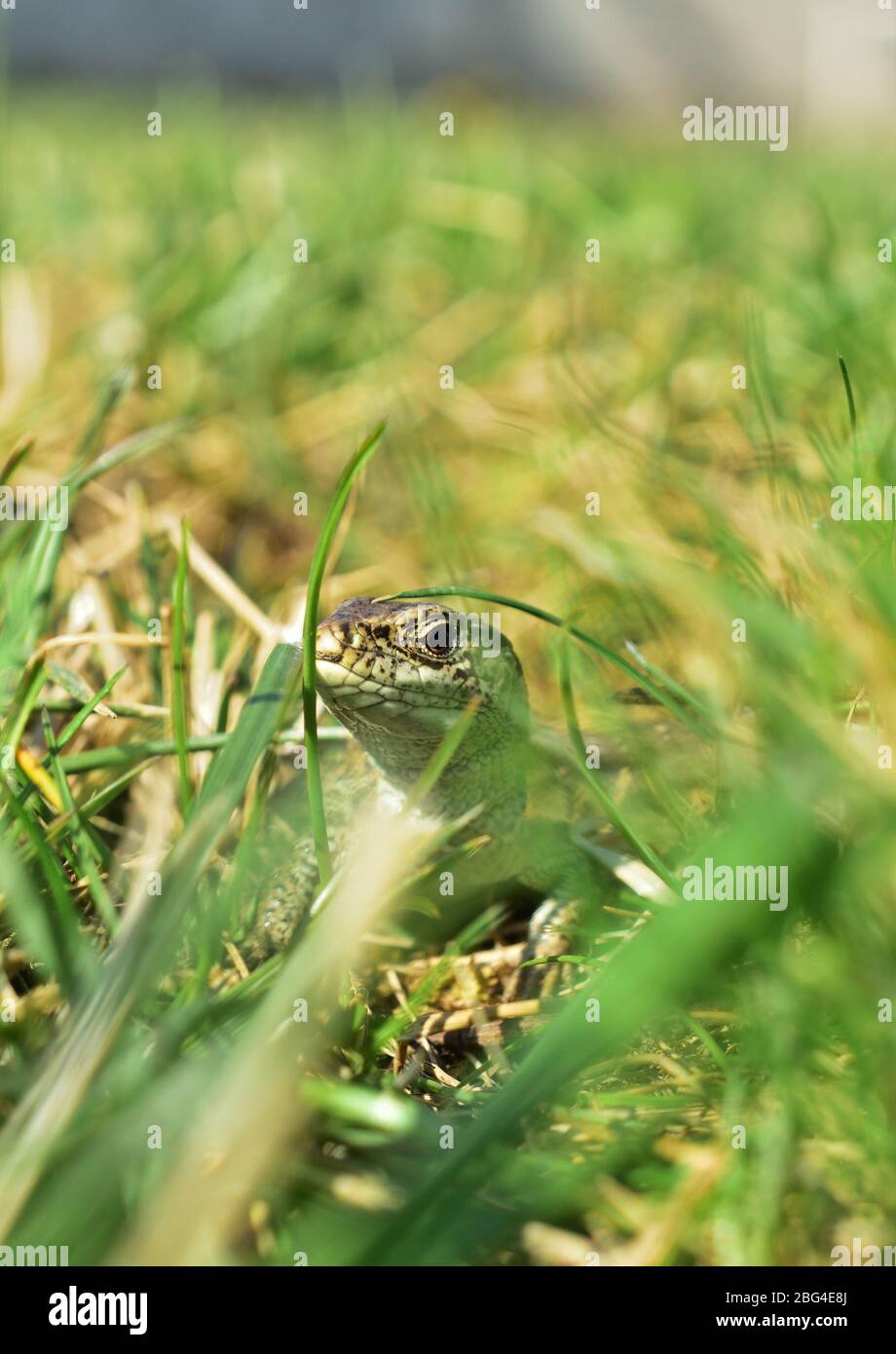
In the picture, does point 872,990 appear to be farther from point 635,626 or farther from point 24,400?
point 24,400

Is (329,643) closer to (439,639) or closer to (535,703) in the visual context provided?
(439,639)

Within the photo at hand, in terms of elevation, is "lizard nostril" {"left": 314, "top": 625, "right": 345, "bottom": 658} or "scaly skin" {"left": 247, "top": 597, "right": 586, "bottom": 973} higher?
"lizard nostril" {"left": 314, "top": 625, "right": 345, "bottom": 658}

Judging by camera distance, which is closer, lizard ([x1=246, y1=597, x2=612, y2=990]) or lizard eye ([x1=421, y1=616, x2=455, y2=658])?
lizard ([x1=246, y1=597, x2=612, y2=990])

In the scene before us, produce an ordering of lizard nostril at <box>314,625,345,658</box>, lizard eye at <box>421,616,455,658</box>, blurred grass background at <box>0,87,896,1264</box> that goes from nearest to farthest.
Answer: blurred grass background at <box>0,87,896,1264</box> → lizard nostril at <box>314,625,345,658</box> → lizard eye at <box>421,616,455,658</box>

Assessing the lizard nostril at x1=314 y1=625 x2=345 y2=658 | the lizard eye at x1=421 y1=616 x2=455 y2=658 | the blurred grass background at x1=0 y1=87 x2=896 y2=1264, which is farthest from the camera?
the lizard eye at x1=421 y1=616 x2=455 y2=658

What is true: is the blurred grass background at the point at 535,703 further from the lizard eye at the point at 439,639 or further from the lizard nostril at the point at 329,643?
the lizard nostril at the point at 329,643

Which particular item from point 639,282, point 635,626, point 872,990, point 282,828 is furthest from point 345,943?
point 639,282

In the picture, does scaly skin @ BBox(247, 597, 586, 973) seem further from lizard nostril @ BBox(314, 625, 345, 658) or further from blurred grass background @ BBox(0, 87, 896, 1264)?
blurred grass background @ BBox(0, 87, 896, 1264)

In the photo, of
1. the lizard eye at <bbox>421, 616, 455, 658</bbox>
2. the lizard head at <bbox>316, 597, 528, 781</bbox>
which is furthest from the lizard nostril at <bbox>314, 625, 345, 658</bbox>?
the lizard eye at <bbox>421, 616, 455, 658</bbox>
